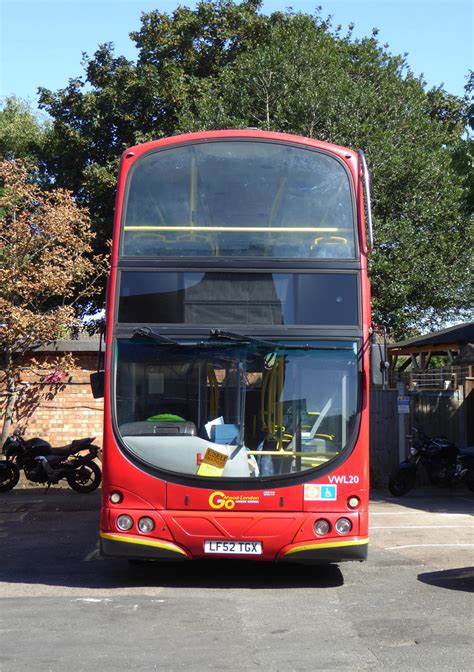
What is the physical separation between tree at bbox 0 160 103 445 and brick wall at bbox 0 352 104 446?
26 centimetres

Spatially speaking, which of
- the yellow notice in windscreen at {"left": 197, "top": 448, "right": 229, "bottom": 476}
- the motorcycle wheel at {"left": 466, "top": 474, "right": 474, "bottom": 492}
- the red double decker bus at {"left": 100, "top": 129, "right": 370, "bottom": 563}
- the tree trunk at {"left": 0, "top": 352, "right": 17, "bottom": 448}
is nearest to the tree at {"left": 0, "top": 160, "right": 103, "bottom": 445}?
the tree trunk at {"left": 0, "top": 352, "right": 17, "bottom": 448}

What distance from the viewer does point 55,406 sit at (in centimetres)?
1805

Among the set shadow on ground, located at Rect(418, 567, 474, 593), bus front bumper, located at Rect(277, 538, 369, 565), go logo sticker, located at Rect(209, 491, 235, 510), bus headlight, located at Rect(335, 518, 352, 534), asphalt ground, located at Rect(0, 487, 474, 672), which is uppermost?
go logo sticker, located at Rect(209, 491, 235, 510)

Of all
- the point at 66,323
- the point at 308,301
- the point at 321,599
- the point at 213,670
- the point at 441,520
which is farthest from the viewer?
the point at 66,323

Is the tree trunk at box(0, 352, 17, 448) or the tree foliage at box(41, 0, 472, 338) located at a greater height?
the tree foliage at box(41, 0, 472, 338)

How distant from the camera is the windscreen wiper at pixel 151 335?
28.3 feet

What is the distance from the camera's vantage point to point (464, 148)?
16.2 meters

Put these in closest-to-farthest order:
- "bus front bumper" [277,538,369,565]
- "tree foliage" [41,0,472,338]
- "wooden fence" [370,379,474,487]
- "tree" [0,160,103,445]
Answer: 1. "bus front bumper" [277,538,369,565]
2. "tree" [0,160,103,445]
3. "wooden fence" [370,379,474,487]
4. "tree foliage" [41,0,472,338]

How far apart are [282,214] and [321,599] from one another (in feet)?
12.3

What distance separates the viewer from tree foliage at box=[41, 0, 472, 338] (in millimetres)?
22578

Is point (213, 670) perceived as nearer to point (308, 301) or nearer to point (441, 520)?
point (308, 301)

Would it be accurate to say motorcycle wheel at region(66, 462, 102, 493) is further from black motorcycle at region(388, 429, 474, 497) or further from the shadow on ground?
the shadow on ground

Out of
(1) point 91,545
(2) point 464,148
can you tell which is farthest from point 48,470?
(2) point 464,148

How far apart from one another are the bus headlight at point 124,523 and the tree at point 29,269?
29.4 feet
